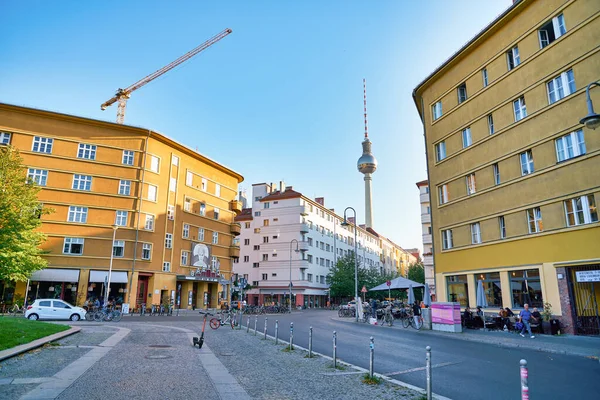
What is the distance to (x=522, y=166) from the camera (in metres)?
24.2

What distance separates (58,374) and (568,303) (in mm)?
21853

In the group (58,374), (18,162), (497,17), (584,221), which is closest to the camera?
(58,374)

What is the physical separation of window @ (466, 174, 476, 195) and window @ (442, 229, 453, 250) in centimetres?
350

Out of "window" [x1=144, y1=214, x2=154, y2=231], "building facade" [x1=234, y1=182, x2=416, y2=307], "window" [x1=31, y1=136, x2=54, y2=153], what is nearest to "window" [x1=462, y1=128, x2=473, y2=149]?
"window" [x1=144, y1=214, x2=154, y2=231]

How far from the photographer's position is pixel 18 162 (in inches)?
1312

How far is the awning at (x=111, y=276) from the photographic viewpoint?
38.5m

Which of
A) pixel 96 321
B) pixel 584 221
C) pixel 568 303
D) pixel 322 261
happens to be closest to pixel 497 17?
pixel 584 221

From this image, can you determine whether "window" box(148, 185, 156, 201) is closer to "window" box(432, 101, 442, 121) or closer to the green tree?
the green tree

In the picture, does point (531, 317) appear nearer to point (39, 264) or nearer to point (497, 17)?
point (497, 17)

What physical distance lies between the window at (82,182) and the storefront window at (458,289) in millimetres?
34474

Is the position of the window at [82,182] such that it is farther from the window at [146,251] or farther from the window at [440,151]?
the window at [440,151]

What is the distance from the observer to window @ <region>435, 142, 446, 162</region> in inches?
1244

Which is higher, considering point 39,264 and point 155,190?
point 155,190

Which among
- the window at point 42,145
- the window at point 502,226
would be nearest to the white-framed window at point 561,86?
the window at point 502,226
